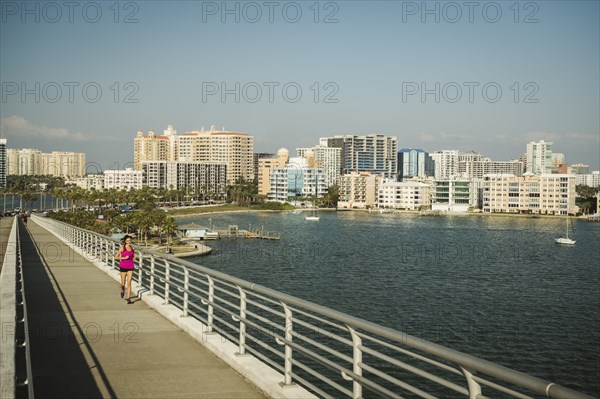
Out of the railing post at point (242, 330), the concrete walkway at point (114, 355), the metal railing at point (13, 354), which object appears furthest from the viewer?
the railing post at point (242, 330)

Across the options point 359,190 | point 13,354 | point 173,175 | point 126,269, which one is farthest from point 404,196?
point 13,354

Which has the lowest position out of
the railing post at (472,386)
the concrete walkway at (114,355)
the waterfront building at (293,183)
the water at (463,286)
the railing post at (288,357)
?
the water at (463,286)

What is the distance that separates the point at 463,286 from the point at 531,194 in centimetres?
12191

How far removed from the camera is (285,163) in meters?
191

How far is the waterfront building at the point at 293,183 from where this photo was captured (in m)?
178

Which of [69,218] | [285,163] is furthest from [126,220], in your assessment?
[285,163]

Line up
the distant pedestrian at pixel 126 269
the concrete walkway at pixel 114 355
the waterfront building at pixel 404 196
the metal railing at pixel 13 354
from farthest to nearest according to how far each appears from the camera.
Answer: the waterfront building at pixel 404 196 < the distant pedestrian at pixel 126 269 < the concrete walkway at pixel 114 355 < the metal railing at pixel 13 354

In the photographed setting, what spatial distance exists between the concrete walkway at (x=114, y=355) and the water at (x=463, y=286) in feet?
59.4

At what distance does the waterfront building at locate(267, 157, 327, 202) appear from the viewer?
583ft

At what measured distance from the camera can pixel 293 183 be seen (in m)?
178

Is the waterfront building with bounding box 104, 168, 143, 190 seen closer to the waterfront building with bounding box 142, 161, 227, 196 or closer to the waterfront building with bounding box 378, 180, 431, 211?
the waterfront building with bounding box 142, 161, 227, 196

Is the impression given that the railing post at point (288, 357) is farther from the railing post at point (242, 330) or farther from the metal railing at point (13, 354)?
the metal railing at point (13, 354)

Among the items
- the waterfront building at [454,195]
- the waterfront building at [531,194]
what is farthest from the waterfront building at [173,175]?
the waterfront building at [531,194]

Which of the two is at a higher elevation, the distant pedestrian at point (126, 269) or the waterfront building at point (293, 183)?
the waterfront building at point (293, 183)
